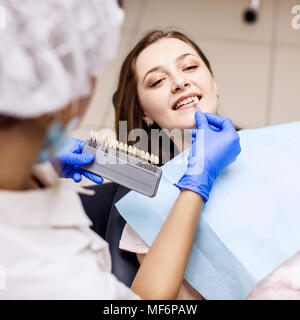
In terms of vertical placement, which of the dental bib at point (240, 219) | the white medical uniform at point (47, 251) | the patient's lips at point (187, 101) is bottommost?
the dental bib at point (240, 219)

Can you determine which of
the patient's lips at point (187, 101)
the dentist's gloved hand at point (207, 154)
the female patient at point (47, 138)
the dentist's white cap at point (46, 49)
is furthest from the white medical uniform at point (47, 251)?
the patient's lips at point (187, 101)

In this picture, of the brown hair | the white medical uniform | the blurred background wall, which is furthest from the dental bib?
the blurred background wall

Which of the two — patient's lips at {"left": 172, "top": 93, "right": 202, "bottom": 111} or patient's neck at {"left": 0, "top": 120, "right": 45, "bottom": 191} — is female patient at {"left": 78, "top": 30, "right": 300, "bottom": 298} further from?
patient's neck at {"left": 0, "top": 120, "right": 45, "bottom": 191}

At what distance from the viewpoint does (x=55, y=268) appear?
47 centimetres

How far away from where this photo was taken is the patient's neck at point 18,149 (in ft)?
1.40

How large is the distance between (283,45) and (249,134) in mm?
1279

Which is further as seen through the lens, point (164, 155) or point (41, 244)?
point (164, 155)

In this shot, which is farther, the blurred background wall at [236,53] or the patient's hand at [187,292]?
the blurred background wall at [236,53]

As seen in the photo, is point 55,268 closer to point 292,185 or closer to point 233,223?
point 233,223

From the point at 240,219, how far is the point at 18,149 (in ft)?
1.92

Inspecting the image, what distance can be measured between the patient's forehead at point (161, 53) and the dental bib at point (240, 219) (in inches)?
12.0

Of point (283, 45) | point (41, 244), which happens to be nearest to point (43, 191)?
point (41, 244)

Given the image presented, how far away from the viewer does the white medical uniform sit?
465 mm

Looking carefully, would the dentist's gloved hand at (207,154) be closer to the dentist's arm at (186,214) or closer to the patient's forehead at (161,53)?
the dentist's arm at (186,214)
